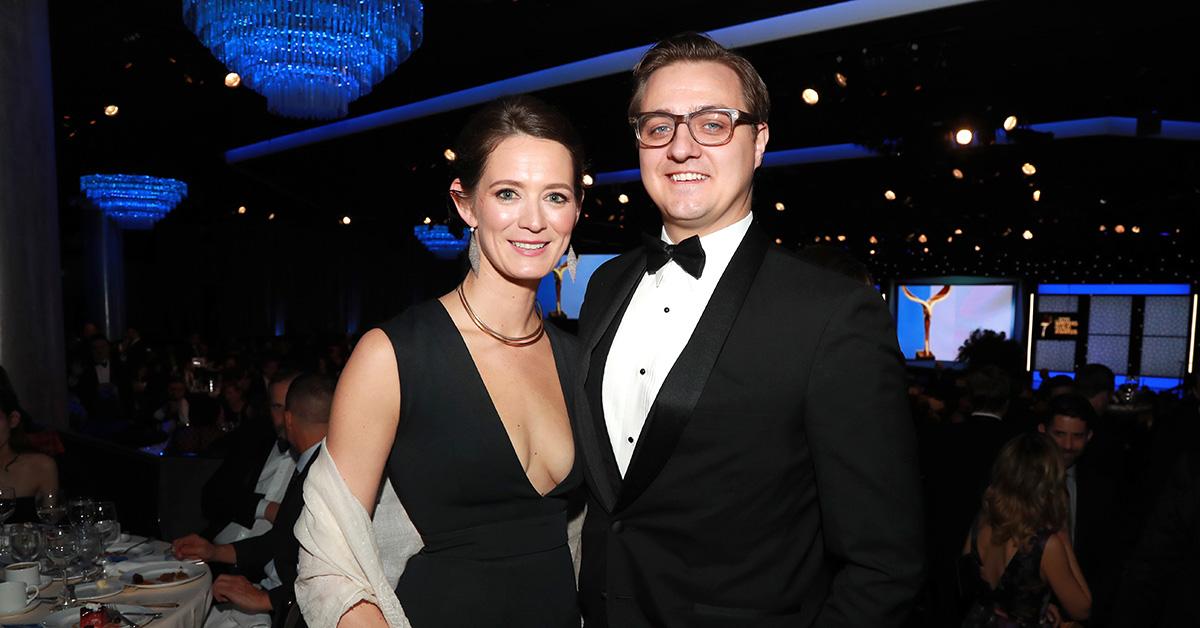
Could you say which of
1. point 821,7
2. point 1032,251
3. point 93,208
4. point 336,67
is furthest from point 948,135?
point 93,208

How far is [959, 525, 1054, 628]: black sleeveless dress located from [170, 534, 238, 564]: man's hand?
3.11m

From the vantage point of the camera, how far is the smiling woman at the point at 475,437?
1623mm

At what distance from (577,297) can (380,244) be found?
667cm

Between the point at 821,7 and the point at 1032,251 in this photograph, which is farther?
the point at 1032,251

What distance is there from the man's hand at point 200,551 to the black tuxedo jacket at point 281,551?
0.19 feet

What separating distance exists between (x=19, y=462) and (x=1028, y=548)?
4.64 meters

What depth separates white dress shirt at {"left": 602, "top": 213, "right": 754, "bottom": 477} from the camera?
161 centimetres

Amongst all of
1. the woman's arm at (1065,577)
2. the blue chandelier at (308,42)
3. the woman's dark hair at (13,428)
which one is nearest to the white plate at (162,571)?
the woman's dark hair at (13,428)

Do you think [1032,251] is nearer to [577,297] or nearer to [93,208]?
[577,297]

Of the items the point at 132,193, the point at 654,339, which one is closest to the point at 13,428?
the point at 654,339

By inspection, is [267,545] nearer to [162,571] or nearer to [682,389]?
[162,571]

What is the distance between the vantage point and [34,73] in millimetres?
5305

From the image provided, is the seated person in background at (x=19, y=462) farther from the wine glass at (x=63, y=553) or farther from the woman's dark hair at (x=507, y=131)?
the woman's dark hair at (x=507, y=131)

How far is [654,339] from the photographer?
1652 mm
